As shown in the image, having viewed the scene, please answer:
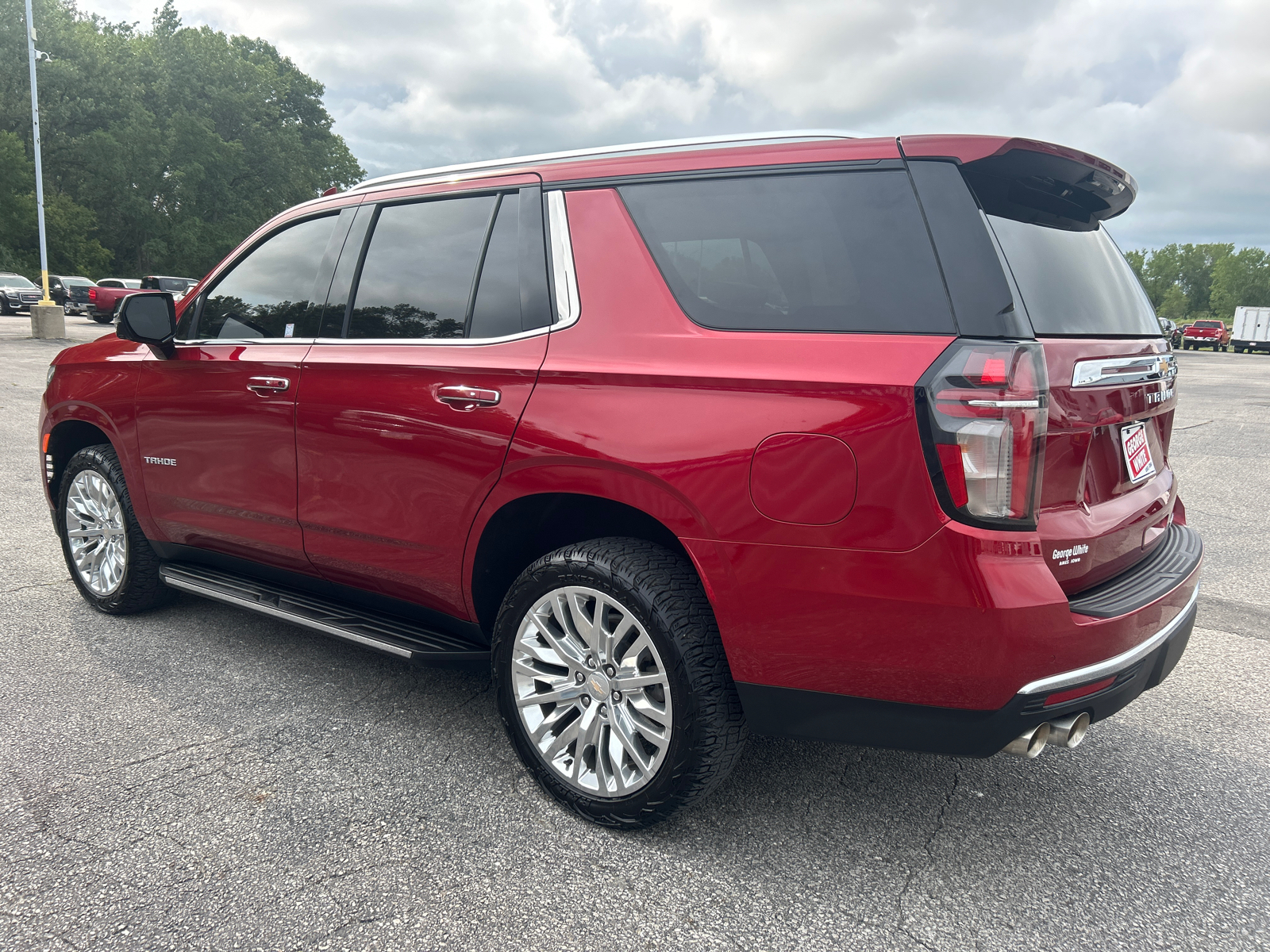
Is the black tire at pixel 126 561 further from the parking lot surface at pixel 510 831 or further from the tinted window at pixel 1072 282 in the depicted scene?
the tinted window at pixel 1072 282

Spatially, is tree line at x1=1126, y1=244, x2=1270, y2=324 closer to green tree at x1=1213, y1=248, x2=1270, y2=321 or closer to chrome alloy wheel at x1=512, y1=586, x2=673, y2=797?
green tree at x1=1213, y1=248, x2=1270, y2=321

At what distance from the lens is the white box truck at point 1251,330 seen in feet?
176

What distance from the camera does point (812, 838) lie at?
8.45 ft

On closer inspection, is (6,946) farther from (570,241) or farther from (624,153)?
(624,153)

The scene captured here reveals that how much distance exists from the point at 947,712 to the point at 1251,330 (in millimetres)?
64296

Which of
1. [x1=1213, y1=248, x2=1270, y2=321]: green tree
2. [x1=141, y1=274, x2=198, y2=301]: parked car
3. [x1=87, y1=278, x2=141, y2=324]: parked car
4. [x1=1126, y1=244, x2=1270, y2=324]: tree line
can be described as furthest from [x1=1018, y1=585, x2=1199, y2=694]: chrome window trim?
[x1=1213, y1=248, x2=1270, y2=321]: green tree

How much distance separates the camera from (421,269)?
3111 mm

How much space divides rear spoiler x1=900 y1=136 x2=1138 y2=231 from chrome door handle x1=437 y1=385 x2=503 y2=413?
134 cm

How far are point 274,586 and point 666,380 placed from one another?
2194 millimetres

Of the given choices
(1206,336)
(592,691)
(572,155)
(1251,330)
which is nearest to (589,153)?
(572,155)

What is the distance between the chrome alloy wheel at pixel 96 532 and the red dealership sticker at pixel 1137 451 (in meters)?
4.07

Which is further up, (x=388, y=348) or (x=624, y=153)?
(x=624, y=153)

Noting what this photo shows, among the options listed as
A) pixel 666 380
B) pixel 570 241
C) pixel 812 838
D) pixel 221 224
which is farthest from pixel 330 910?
pixel 221 224

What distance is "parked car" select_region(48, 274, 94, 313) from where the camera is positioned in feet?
122
